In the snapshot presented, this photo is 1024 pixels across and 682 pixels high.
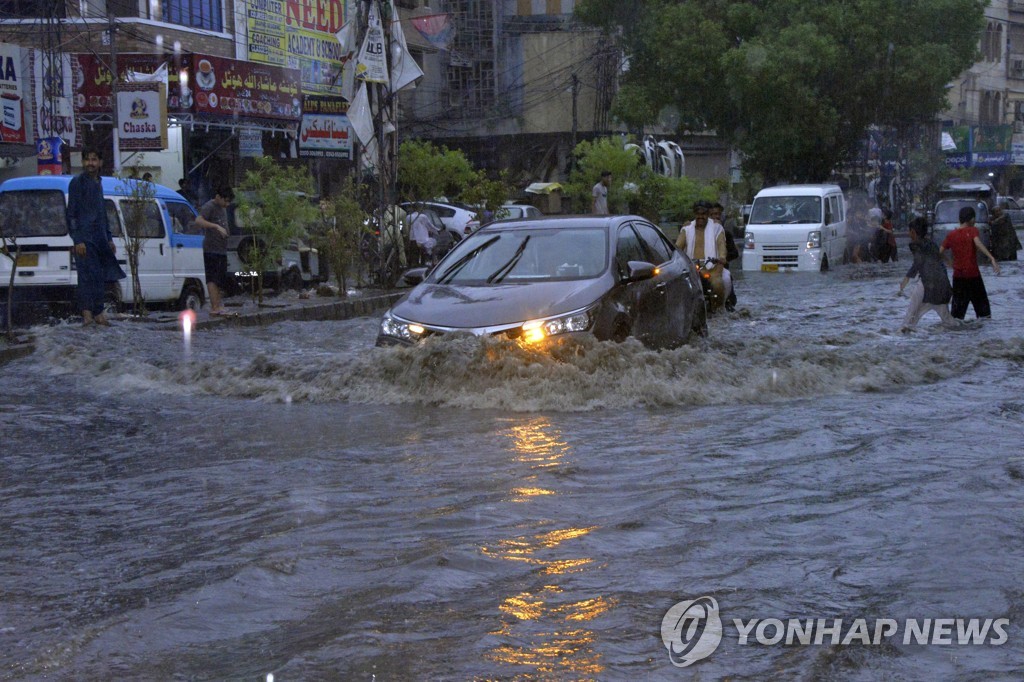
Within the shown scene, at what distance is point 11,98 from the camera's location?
22516 millimetres

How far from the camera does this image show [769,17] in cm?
3903

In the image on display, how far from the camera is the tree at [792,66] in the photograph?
3778cm

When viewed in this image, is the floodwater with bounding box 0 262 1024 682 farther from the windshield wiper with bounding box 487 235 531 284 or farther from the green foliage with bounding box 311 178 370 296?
the green foliage with bounding box 311 178 370 296

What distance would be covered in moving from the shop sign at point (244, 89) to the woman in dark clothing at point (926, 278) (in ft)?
56.8

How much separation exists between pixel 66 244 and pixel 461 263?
21.9 ft

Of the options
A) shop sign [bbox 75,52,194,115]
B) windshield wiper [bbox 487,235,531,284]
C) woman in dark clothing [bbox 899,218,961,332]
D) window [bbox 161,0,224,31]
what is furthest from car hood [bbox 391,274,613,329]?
window [bbox 161,0,224,31]

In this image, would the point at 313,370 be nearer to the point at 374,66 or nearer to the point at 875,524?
the point at 875,524

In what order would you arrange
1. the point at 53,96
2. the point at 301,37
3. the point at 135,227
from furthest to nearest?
the point at 301,37 < the point at 53,96 < the point at 135,227

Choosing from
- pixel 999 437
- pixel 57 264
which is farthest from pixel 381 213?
pixel 999 437

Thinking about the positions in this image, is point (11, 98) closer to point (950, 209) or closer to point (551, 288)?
point (551, 288)

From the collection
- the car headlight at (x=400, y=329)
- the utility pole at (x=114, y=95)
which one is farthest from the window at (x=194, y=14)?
the car headlight at (x=400, y=329)

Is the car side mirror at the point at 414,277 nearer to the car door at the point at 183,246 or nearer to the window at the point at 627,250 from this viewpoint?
the window at the point at 627,250

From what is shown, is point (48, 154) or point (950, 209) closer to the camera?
point (48, 154)

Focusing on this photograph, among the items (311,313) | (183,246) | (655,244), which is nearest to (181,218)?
(183,246)
